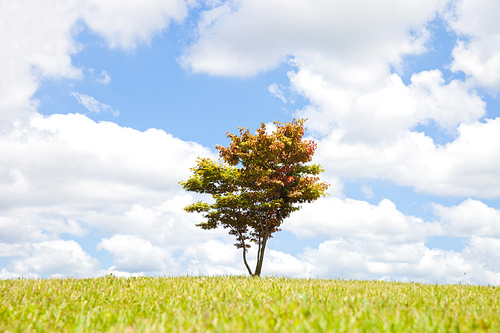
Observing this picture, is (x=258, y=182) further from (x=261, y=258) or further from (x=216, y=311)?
(x=216, y=311)

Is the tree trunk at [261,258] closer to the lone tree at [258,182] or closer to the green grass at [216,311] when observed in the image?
the lone tree at [258,182]

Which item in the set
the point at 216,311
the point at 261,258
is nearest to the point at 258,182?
the point at 261,258

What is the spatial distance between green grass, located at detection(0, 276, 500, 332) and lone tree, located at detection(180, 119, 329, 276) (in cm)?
977

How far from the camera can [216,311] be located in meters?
6.73

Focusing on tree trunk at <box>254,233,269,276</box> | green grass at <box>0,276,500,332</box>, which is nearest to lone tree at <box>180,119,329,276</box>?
tree trunk at <box>254,233,269,276</box>

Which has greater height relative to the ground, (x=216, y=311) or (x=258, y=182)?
(x=258, y=182)

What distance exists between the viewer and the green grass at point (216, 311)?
5414 mm

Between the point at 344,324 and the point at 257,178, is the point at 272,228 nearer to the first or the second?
the point at 257,178

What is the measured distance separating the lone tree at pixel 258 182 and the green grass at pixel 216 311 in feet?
32.0

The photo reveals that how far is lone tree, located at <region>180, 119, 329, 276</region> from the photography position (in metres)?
19.6

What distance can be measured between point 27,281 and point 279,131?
14170 mm

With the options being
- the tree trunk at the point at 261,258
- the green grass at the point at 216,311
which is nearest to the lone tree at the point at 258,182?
the tree trunk at the point at 261,258

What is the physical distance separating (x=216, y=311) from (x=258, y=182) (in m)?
12.9

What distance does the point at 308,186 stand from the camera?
19719mm
